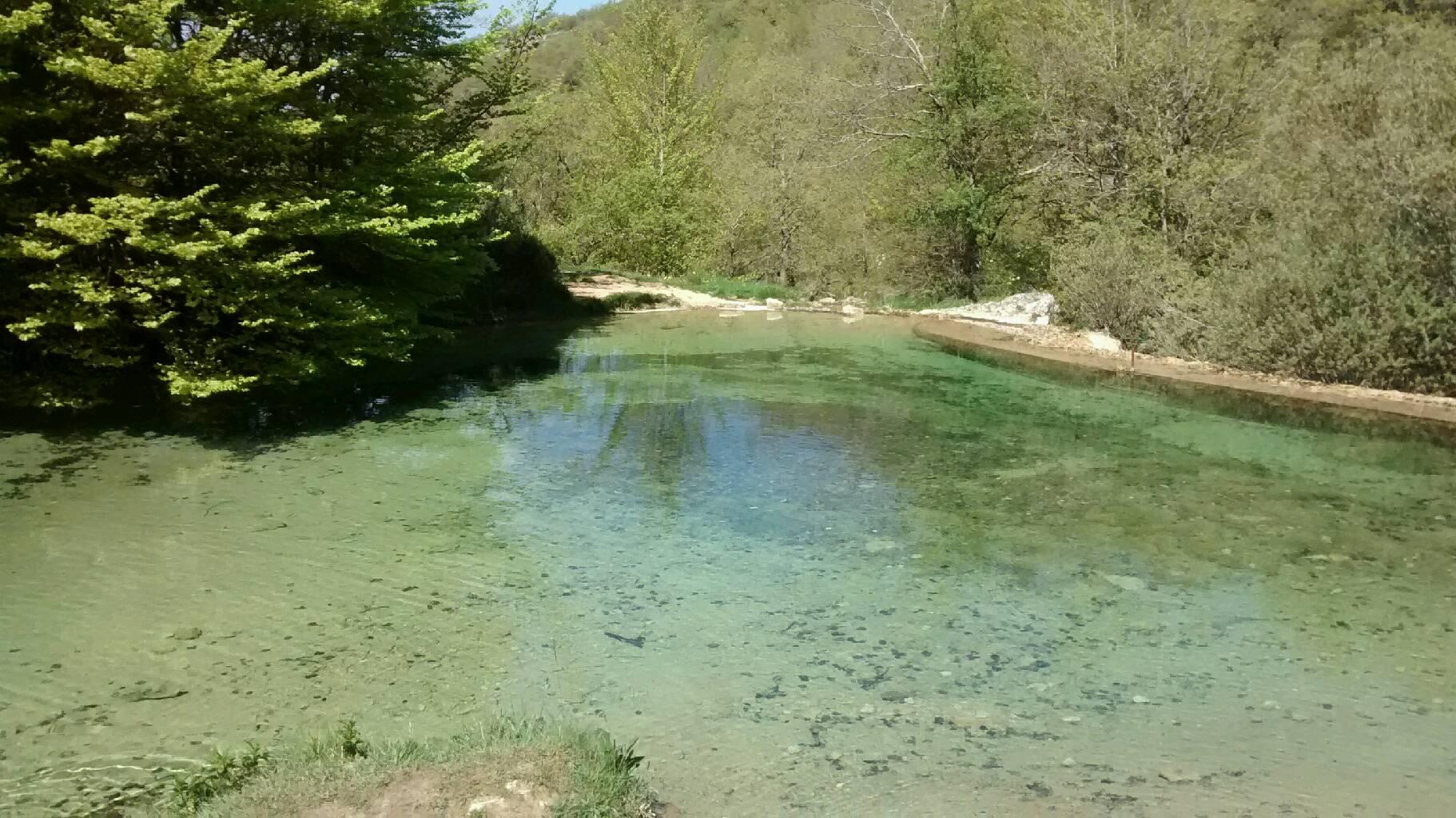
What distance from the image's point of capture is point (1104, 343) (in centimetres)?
1508

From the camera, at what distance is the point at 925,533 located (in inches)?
271

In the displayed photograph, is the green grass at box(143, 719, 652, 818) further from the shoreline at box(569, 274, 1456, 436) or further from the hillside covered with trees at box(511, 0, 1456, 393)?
the hillside covered with trees at box(511, 0, 1456, 393)

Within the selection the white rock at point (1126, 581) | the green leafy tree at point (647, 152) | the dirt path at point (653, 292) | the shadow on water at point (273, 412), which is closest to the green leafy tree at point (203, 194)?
the shadow on water at point (273, 412)

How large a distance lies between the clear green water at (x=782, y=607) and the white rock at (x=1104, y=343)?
5127 millimetres

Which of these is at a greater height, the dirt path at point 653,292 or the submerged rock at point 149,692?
the dirt path at point 653,292

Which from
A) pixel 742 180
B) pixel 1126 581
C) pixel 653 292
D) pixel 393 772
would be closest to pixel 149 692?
pixel 393 772

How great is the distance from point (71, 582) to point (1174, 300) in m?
13.6

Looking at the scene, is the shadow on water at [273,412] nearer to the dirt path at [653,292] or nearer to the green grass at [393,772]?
the green grass at [393,772]

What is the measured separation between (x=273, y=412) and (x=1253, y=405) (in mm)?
10795

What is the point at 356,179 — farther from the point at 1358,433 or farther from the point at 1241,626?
the point at 1358,433

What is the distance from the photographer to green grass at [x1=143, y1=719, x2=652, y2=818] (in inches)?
125

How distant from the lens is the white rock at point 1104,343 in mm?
14914

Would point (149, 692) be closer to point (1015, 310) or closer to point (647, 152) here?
point (1015, 310)

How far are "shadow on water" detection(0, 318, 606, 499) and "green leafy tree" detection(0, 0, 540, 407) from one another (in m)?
0.30
